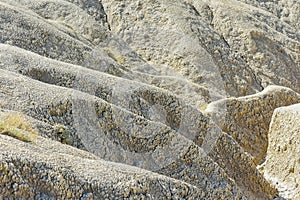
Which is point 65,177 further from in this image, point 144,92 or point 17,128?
point 144,92

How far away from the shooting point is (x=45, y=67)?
15.9m

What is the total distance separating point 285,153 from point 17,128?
32.0ft

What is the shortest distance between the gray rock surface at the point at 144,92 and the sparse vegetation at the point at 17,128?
26cm

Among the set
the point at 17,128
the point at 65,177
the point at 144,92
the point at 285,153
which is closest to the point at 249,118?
the point at 285,153

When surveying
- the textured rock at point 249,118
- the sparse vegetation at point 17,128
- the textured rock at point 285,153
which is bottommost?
the textured rock at point 249,118

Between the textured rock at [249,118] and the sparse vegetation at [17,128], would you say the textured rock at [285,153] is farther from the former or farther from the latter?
the sparse vegetation at [17,128]

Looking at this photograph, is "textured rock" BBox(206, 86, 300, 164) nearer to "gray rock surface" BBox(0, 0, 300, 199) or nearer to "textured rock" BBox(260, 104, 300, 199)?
"gray rock surface" BBox(0, 0, 300, 199)

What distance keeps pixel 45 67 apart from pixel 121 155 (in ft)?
13.3

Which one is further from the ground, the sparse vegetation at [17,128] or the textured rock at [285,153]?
the sparse vegetation at [17,128]

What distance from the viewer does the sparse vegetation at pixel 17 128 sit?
Result: 9903 mm

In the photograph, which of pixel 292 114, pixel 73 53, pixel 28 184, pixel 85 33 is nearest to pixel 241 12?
pixel 85 33

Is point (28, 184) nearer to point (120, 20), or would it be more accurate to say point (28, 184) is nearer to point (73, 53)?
point (73, 53)

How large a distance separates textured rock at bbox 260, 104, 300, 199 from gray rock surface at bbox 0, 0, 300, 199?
1.89ft

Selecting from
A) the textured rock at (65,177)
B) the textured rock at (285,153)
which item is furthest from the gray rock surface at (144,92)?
the textured rock at (285,153)
